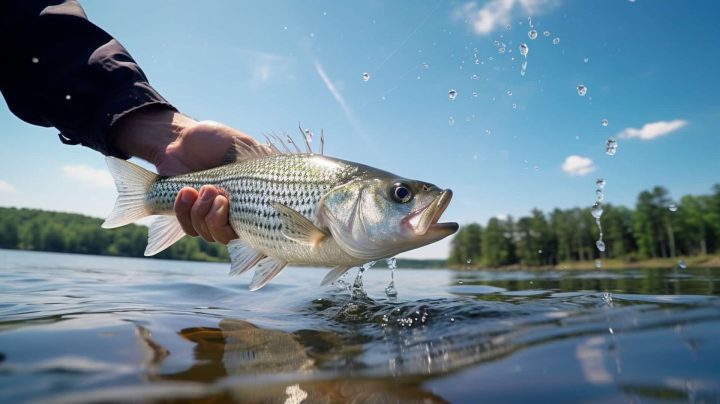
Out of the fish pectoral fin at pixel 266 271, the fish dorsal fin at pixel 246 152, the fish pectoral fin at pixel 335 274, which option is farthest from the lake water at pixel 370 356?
the fish dorsal fin at pixel 246 152

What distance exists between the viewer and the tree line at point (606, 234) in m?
80.2

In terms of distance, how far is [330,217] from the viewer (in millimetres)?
4160

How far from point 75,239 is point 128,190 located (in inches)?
5031

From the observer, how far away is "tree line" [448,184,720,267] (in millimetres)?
80250

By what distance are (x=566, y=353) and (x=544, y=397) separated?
77 centimetres

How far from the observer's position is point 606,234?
9062 centimetres

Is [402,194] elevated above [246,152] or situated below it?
below

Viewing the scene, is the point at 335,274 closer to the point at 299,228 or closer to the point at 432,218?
the point at 299,228

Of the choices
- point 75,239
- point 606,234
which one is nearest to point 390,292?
point 606,234

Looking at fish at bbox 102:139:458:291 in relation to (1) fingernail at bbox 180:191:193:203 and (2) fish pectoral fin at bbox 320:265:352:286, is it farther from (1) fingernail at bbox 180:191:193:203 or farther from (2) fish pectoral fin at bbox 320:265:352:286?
(1) fingernail at bbox 180:191:193:203

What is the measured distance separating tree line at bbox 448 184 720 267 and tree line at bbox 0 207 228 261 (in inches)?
2798

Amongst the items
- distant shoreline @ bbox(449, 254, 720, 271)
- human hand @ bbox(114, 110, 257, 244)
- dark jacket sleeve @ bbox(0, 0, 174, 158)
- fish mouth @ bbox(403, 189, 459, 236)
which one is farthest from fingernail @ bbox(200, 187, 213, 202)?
distant shoreline @ bbox(449, 254, 720, 271)

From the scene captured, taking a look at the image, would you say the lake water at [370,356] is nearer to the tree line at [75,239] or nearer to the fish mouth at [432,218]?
the fish mouth at [432,218]

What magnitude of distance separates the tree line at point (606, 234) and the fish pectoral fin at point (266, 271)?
87.3 meters
